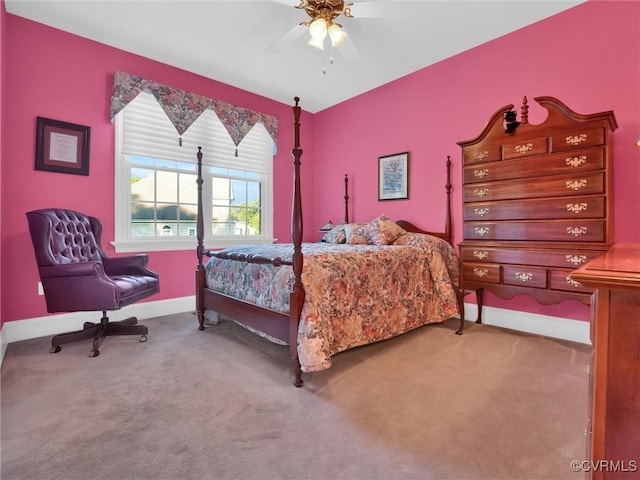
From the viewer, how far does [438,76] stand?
11.7 feet

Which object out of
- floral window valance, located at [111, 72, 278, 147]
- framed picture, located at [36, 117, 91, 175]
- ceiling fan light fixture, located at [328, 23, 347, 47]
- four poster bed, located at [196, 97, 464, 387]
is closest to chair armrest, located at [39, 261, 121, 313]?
four poster bed, located at [196, 97, 464, 387]

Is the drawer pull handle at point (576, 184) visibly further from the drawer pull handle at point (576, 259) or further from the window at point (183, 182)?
the window at point (183, 182)

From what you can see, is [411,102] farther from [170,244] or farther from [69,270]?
[69,270]

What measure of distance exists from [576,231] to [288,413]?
229cm

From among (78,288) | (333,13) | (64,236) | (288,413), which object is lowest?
(288,413)

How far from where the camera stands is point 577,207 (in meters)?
2.29

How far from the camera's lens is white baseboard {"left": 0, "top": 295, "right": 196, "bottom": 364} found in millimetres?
2693

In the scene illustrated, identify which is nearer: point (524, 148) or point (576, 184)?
point (576, 184)

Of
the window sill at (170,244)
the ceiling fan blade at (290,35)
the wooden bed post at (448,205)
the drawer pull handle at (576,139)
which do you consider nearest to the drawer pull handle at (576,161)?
the drawer pull handle at (576,139)

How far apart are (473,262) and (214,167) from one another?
122 inches

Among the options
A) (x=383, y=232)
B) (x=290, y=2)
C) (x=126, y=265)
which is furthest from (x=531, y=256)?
(x=126, y=265)

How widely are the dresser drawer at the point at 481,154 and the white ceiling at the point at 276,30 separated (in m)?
1.14

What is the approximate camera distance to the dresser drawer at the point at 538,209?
2236 mm

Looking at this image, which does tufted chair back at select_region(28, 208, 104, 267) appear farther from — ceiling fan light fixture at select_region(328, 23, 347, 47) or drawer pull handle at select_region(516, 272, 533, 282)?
drawer pull handle at select_region(516, 272, 533, 282)
